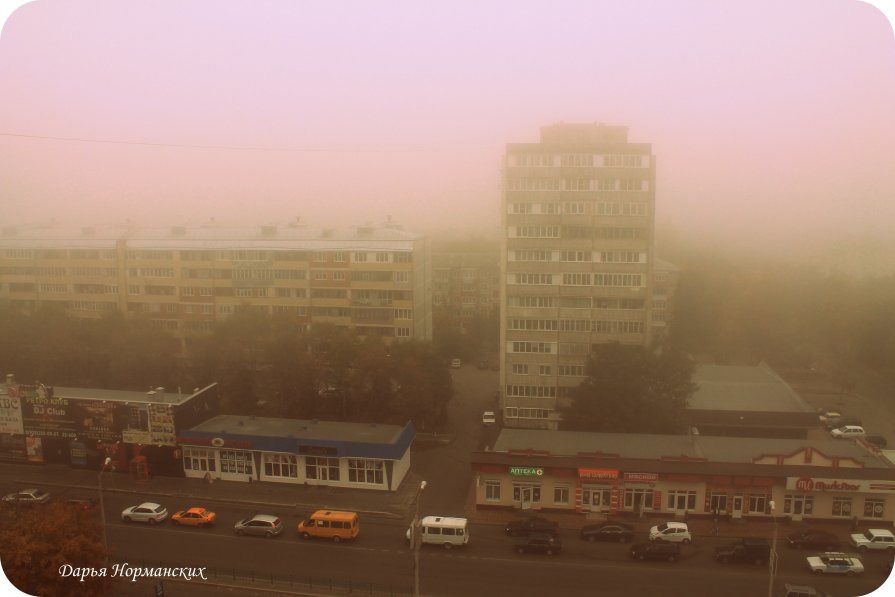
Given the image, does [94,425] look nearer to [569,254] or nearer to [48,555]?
[48,555]

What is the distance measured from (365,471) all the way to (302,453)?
0.80 m

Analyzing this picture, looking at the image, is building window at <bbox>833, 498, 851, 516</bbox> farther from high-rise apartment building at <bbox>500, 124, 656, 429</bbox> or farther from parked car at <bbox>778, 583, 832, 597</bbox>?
high-rise apartment building at <bbox>500, 124, 656, 429</bbox>

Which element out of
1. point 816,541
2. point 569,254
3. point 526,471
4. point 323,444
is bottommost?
point 816,541

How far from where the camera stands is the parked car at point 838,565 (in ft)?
18.9

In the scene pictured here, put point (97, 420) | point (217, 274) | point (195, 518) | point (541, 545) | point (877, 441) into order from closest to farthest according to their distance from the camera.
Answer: point (541, 545) < point (195, 518) < point (97, 420) < point (877, 441) < point (217, 274)

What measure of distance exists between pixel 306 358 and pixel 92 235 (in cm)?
413

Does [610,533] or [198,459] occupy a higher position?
[198,459]

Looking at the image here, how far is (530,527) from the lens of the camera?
259 inches

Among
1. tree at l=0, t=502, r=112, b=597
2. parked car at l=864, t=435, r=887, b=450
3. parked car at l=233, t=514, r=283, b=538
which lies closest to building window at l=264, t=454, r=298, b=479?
parked car at l=233, t=514, r=283, b=538

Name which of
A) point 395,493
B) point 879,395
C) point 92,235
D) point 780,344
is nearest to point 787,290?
point 780,344

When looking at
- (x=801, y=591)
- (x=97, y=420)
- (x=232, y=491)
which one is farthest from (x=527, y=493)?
(x=97, y=420)

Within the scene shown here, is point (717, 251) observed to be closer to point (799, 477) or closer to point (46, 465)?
point (799, 477)

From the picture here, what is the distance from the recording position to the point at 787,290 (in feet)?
41.2

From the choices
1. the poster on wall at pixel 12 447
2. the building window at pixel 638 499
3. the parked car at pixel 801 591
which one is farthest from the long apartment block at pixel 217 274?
the parked car at pixel 801 591
